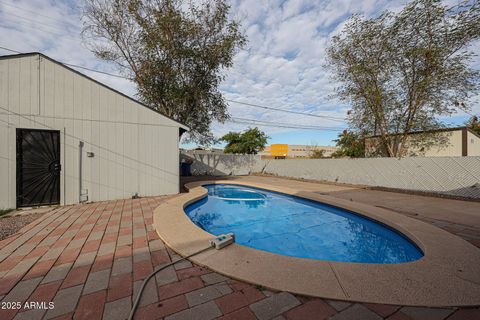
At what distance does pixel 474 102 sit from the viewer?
310 inches

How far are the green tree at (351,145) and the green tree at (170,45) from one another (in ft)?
29.4

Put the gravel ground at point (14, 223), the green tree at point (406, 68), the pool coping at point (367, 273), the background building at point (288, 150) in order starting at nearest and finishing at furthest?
the pool coping at point (367, 273)
the gravel ground at point (14, 223)
the green tree at point (406, 68)
the background building at point (288, 150)

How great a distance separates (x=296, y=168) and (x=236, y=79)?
7.86 metres

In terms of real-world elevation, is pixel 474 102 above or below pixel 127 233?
above

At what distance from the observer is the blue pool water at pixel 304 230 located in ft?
11.5

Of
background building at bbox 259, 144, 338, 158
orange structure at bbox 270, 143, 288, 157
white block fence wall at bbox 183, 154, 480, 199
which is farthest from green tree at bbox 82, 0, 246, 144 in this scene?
orange structure at bbox 270, 143, 288, 157

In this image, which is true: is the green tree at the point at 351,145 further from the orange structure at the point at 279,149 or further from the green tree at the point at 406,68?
the orange structure at the point at 279,149

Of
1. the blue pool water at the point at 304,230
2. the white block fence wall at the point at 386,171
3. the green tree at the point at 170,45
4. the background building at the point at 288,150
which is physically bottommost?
the blue pool water at the point at 304,230

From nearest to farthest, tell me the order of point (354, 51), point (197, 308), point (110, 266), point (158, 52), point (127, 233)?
1. point (197, 308)
2. point (110, 266)
3. point (127, 233)
4. point (158, 52)
5. point (354, 51)

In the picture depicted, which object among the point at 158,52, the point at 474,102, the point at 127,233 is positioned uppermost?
the point at 158,52

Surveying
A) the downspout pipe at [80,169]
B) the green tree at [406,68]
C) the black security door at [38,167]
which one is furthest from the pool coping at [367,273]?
the green tree at [406,68]

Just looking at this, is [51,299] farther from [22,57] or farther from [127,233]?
[22,57]

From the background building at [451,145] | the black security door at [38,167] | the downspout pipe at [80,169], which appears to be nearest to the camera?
the black security door at [38,167]

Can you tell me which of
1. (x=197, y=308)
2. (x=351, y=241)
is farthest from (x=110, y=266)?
(x=351, y=241)
